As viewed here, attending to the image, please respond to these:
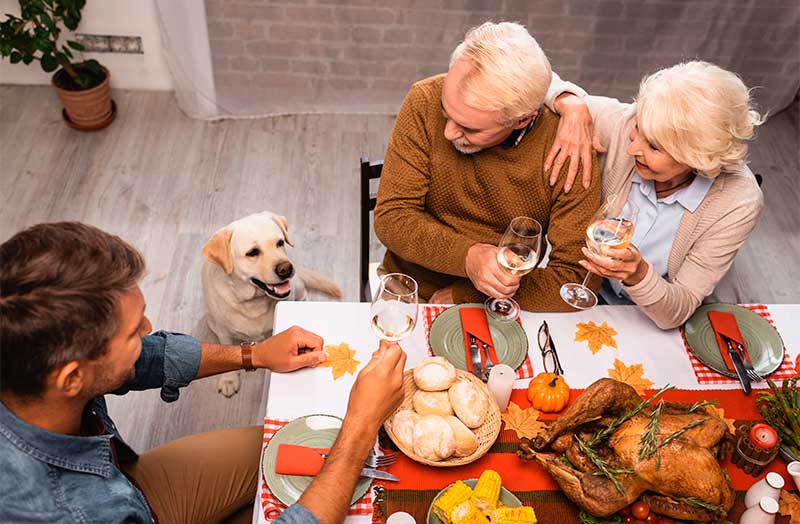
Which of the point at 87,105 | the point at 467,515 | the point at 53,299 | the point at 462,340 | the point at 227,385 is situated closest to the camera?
the point at 53,299

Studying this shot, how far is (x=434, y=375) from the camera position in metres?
1.63

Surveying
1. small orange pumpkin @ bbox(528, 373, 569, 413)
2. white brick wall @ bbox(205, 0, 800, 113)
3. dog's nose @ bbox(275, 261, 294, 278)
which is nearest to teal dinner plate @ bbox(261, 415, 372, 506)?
small orange pumpkin @ bbox(528, 373, 569, 413)

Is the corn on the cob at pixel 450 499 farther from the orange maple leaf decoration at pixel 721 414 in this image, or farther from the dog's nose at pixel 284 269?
the dog's nose at pixel 284 269

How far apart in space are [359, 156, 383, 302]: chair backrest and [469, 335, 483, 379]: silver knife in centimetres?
63

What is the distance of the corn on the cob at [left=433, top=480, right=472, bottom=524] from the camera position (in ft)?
4.78

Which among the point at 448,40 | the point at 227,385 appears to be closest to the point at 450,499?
the point at 227,385

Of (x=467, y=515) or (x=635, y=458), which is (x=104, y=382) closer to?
(x=467, y=515)

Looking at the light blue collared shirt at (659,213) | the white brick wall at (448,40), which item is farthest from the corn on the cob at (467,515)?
the white brick wall at (448,40)

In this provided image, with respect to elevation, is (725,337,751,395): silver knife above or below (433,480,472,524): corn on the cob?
below

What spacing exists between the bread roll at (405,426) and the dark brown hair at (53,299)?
0.65 meters

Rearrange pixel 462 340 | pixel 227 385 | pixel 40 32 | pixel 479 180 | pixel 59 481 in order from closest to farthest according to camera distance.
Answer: pixel 59 481
pixel 462 340
pixel 479 180
pixel 227 385
pixel 40 32

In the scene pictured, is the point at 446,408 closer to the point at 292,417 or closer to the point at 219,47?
the point at 292,417

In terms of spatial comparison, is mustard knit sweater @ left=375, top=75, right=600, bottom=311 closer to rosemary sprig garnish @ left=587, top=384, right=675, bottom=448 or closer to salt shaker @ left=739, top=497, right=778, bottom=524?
rosemary sprig garnish @ left=587, top=384, right=675, bottom=448

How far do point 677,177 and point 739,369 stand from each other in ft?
1.82
